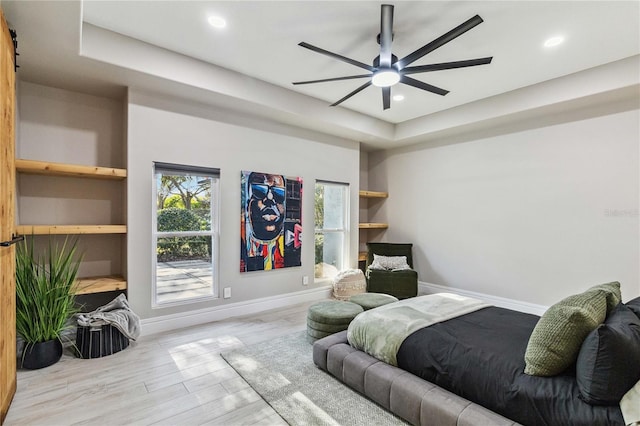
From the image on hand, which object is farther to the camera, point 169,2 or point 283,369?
point 283,369

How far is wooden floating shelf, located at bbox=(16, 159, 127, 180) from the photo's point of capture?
302 cm

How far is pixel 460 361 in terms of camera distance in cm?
201

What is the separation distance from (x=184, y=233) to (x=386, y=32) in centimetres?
314

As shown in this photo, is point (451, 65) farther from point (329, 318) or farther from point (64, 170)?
point (64, 170)

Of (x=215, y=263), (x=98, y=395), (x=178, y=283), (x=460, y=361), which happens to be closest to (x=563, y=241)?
(x=460, y=361)

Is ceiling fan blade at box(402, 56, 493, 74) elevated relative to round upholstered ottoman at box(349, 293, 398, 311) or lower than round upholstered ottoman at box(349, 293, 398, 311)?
elevated

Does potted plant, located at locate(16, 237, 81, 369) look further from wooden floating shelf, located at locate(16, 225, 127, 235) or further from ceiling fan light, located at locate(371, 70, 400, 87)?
ceiling fan light, located at locate(371, 70, 400, 87)

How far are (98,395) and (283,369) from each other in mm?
1387

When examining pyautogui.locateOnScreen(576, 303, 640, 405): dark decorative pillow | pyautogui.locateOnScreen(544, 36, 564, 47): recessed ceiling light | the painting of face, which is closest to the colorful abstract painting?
the painting of face

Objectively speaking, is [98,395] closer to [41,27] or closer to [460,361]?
[460,361]

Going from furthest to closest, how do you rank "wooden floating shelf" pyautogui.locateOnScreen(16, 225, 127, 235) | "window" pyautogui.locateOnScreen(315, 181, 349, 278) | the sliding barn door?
"window" pyautogui.locateOnScreen(315, 181, 349, 278) → "wooden floating shelf" pyautogui.locateOnScreen(16, 225, 127, 235) → the sliding barn door

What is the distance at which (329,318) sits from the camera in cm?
316

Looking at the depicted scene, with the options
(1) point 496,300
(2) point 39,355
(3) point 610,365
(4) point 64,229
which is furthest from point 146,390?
(1) point 496,300

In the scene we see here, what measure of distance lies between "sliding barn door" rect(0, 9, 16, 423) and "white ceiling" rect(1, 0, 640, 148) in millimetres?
430
